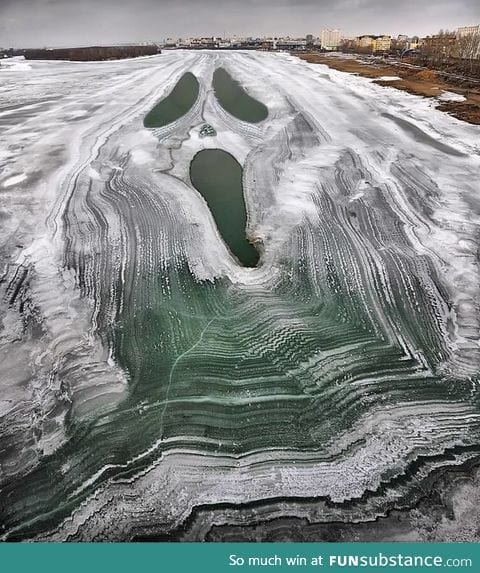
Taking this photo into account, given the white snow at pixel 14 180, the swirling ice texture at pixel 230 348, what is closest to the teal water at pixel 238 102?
the swirling ice texture at pixel 230 348

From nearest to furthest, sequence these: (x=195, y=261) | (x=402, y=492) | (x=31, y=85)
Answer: (x=402, y=492) → (x=195, y=261) → (x=31, y=85)

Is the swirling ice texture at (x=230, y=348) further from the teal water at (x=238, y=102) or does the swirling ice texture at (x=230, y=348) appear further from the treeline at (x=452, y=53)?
the treeline at (x=452, y=53)

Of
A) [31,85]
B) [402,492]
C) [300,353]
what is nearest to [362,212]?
[300,353]

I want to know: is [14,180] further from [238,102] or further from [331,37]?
[331,37]

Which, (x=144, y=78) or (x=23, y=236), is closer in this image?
(x=23, y=236)

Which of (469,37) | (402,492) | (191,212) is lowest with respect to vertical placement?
(402,492)

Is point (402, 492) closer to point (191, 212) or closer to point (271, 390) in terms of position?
point (271, 390)

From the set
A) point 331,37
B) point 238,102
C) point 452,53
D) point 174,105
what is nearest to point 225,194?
point 174,105

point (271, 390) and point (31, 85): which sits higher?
point (31, 85)
